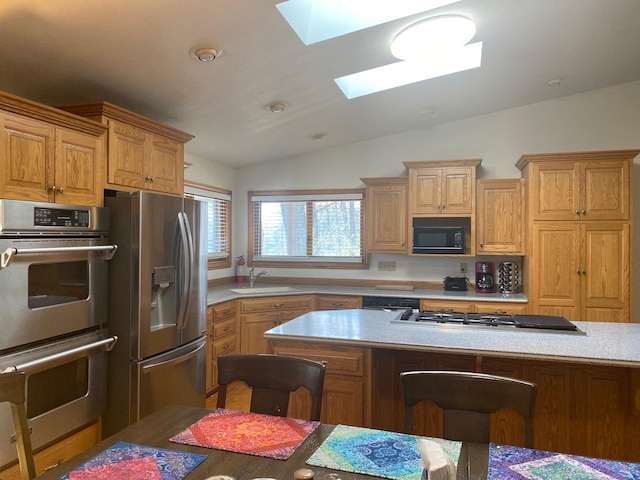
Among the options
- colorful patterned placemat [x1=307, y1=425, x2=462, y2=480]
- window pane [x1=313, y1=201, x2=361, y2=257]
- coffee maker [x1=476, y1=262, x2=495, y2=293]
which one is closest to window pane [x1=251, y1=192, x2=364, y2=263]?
window pane [x1=313, y1=201, x2=361, y2=257]

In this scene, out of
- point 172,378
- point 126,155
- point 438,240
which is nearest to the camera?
point 126,155

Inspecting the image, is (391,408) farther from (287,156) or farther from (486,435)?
(287,156)

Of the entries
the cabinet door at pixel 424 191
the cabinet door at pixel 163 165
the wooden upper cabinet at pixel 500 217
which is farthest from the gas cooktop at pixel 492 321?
the cabinet door at pixel 163 165

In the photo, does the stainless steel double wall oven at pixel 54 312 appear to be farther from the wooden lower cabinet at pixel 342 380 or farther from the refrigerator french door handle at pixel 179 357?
the wooden lower cabinet at pixel 342 380

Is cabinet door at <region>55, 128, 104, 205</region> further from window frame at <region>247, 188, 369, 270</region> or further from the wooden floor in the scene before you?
window frame at <region>247, 188, 369, 270</region>

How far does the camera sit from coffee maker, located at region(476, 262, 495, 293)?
14.1 ft

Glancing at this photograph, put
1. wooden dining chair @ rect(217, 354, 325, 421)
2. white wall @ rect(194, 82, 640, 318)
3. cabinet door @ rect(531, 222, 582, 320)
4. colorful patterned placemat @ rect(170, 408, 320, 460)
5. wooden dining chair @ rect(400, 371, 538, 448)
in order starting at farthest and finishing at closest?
1. white wall @ rect(194, 82, 640, 318)
2. cabinet door @ rect(531, 222, 582, 320)
3. wooden dining chair @ rect(217, 354, 325, 421)
4. wooden dining chair @ rect(400, 371, 538, 448)
5. colorful patterned placemat @ rect(170, 408, 320, 460)

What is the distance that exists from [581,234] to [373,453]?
3328 millimetres

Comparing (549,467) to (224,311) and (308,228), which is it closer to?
(224,311)

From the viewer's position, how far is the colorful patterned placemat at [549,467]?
111 cm

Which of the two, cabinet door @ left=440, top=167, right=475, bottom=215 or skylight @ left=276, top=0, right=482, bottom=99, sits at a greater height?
skylight @ left=276, top=0, right=482, bottom=99

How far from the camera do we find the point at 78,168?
7.77ft

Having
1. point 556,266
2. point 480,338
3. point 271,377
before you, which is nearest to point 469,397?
point 271,377

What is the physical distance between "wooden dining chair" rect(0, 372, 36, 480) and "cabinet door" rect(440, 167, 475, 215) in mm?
3640
